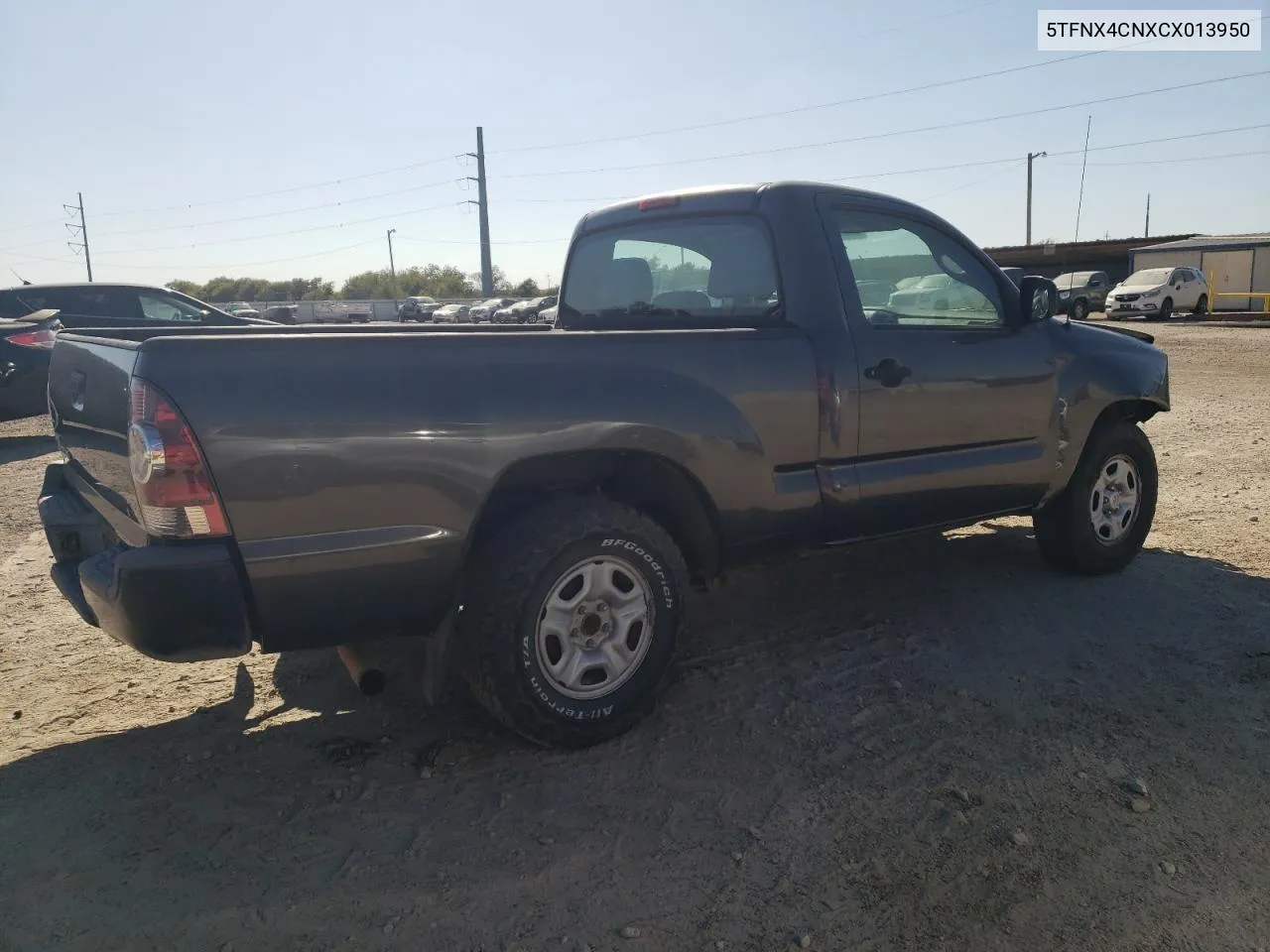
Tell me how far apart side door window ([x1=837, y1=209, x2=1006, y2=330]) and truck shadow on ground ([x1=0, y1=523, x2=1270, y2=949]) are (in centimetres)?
139

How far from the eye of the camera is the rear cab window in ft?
12.7

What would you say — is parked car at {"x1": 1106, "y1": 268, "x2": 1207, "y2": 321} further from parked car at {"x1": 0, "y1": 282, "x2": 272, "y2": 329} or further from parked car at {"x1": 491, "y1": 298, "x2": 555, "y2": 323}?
parked car at {"x1": 0, "y1": 282, "x2": 272, "y2": 329}

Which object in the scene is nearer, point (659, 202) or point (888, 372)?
point (888, 372)

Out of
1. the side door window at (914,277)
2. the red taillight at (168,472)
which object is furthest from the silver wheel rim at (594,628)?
the side door window at (914,277)

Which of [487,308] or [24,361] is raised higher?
[487,308]

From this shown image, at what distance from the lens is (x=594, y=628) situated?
10.5 feet

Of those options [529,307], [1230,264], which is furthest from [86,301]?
[1230,264]

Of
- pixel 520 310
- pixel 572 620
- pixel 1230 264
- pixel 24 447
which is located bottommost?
pixel 24 447

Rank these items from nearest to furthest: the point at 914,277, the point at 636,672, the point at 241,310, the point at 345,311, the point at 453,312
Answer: the point at 636,672
the point at 914,277
the point at 241,310
the point at 345,311
the point at 453,312

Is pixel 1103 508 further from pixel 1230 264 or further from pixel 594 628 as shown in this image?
pixel 1230 264

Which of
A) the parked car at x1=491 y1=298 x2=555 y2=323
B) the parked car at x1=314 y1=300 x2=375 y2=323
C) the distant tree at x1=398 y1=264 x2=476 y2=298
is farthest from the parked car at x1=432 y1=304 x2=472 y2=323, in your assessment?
the distant tree at x1=398 y1=264 x2=476 y2=298

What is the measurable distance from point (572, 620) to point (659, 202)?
6.96 ft

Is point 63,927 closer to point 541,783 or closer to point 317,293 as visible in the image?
point 541,783

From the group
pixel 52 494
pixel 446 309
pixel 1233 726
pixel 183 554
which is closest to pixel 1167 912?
pixel 1233 726
